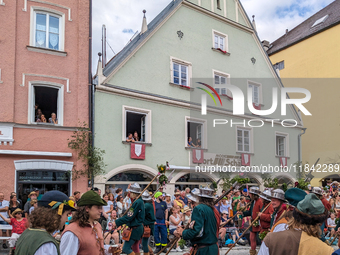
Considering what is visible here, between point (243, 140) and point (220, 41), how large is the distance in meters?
5.90

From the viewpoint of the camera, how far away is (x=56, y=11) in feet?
48.9

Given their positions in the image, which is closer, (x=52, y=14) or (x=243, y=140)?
(x=52, y=14)

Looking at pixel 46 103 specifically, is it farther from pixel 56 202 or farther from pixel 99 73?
pixel 56 202

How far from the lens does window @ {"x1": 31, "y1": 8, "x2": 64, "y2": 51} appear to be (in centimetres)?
1455

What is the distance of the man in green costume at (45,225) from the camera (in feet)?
9.94

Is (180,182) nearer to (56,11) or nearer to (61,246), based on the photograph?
(56,11)

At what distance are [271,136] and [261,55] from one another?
5245mm

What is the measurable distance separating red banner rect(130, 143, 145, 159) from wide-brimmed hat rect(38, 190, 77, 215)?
12.1 metres

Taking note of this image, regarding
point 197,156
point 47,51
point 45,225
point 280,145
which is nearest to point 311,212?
point 45,225

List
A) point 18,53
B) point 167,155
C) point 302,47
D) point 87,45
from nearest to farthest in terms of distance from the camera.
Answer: point 18,53 → point 87,45 → point 167,155 → point 302,47

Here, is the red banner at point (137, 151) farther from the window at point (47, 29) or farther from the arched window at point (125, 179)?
the window at point (47, 29)

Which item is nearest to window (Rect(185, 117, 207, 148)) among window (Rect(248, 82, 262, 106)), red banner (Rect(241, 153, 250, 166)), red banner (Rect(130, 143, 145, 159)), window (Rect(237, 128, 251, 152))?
window (Rect(237, 128, 251, 152))

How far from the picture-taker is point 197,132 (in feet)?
63.6

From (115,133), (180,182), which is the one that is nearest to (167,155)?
(180,182)
